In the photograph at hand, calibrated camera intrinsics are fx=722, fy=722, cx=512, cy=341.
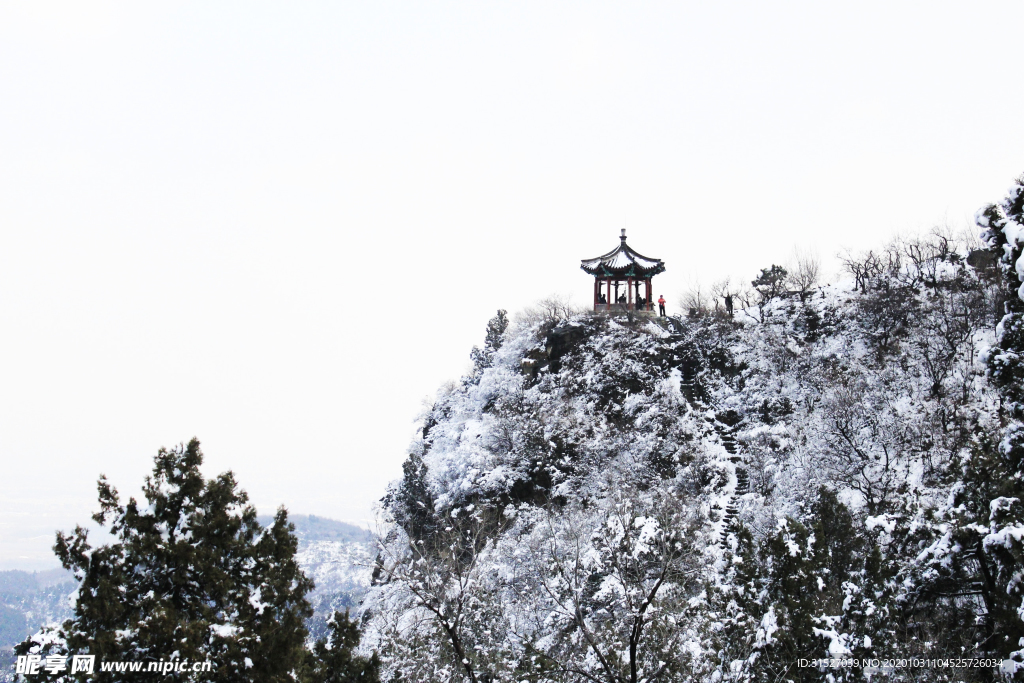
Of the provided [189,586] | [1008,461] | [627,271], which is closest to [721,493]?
[627,271]

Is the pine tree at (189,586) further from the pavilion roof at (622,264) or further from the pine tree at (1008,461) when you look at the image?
the pavilion roof at (622,264)

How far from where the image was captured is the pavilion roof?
140ft

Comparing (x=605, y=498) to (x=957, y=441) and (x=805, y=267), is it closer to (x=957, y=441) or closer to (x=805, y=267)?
(x=957, y=441)

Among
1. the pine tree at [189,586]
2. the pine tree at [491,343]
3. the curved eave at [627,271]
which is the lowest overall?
the pine tree at [189,586]

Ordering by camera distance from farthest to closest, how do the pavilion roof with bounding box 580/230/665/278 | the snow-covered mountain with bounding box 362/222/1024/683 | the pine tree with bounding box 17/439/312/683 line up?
the pavilion roof with bounding box 580/230/665/278
the snow-covered mountain with bounding box 362/222/1024/683
the pine tree with bounding box 17/439/312/683

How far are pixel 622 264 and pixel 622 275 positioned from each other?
686 millimetres

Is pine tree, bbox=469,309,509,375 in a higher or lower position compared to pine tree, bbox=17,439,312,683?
higher

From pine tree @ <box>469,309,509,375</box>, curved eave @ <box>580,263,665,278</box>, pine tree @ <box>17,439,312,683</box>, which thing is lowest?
pine tree @ <box>17,439,312,683</box>

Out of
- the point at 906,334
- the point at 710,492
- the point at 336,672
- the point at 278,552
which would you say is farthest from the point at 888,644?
the point at 906,334

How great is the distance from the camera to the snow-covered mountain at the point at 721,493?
50.3 feet

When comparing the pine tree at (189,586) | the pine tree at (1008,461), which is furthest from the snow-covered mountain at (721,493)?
the pine tree at (189,586)

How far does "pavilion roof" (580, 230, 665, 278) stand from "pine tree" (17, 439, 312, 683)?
32.7m

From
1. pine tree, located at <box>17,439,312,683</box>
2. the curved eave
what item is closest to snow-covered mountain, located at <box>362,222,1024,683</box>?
the curved eave

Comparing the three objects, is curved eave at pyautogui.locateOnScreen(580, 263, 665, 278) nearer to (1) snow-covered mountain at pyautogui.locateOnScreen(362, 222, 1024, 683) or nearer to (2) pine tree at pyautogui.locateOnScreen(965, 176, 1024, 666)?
(1) snow-covered mountain at pyautogui.locateOnScreen(362, 222, 1024, 683)
